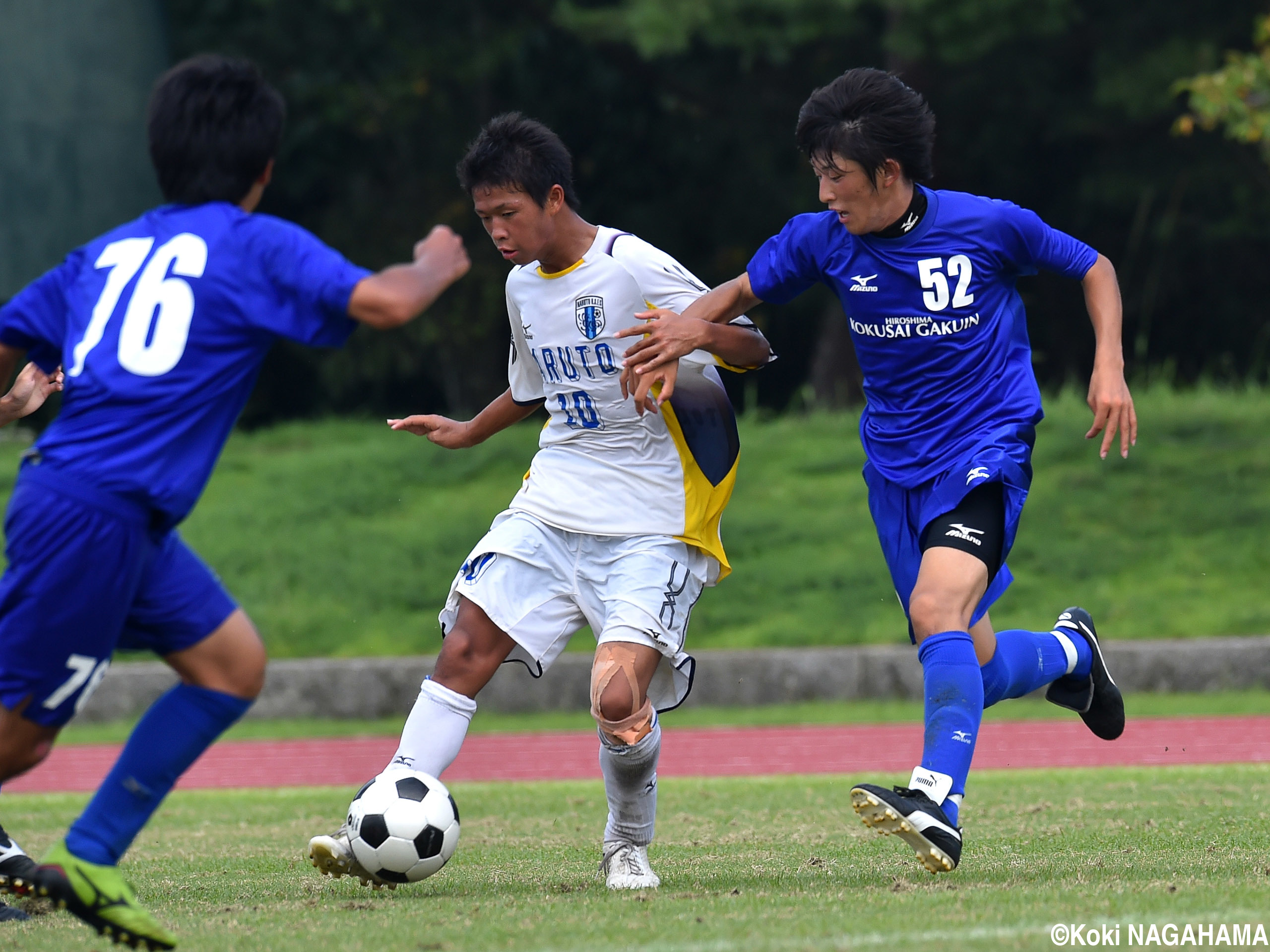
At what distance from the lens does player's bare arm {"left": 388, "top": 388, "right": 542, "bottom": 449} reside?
5.56m

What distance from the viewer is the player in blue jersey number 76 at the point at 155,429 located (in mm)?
3719

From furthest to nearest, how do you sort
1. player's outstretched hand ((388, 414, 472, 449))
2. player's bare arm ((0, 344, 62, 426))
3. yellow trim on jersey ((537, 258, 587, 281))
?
player's outstretched hand ((388, 414, 472, 449)), yellow trim on jersey ((537, 258, 587, 281)), player's bare arm ((0, 344, 62, 426))

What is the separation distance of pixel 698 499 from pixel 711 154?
55.3 ft

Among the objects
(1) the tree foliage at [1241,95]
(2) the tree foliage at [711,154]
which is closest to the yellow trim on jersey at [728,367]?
(1) the tree foliage at [1241,95]

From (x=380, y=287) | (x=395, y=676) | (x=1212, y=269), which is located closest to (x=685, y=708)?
(x=395, y=676)

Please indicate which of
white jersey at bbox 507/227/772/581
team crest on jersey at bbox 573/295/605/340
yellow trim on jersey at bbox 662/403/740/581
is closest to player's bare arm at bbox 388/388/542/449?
white jersey at bbox 507/227/772/581

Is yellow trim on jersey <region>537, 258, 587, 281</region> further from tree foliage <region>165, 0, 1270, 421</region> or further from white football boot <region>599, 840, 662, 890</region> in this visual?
tree foliage <region>165, 0, 1270, 421</region>

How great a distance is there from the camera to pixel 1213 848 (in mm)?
5125

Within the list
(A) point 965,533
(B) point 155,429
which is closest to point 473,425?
(A) point 965,533

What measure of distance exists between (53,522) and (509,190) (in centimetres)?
194

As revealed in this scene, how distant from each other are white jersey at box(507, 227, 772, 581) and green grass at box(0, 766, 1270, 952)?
1.11 m

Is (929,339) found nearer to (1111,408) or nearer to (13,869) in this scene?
(1111,408)

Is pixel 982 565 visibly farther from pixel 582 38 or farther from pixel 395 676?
pixel 582 38

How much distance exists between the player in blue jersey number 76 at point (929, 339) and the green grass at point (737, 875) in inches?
22.9
